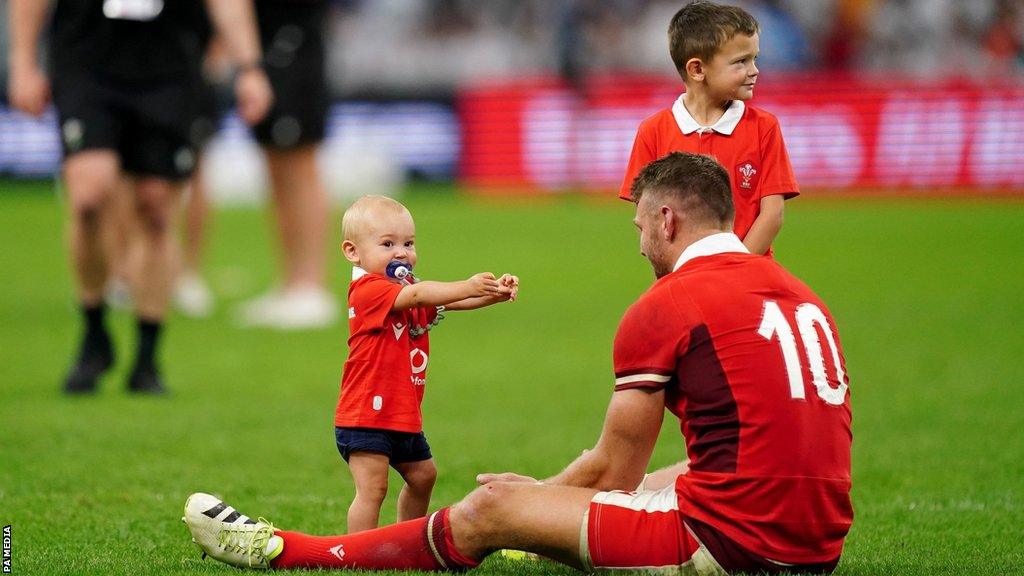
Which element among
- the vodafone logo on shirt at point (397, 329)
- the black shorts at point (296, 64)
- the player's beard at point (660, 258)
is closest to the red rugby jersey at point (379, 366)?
the vodafone logo on shirt at point (397, 329)

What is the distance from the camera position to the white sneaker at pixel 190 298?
1148cm

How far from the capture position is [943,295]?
11875 mm

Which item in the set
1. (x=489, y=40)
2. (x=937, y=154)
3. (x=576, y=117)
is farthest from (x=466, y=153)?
(x=937, y=154)

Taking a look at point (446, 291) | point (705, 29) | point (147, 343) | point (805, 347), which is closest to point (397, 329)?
point (446, 291)

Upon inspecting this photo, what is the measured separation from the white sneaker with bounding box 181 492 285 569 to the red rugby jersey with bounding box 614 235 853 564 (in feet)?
3.58

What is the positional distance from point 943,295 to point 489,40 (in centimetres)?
1367

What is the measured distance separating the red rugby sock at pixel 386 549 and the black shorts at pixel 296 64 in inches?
274

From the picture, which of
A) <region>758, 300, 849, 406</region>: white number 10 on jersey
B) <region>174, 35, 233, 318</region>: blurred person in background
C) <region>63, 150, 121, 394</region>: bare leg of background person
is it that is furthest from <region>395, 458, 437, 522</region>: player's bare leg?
<region>174, 35, 233, 318</region>: blurred person in background

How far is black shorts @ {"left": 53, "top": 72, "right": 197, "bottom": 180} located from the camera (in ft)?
25.7

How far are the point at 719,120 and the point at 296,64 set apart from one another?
6.85m

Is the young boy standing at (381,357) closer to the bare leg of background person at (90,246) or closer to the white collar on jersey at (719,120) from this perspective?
the white collar on jersey at (719,120)

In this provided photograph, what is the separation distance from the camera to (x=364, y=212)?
4684mm

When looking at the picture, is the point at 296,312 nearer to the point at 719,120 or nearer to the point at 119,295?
the point at 119,295

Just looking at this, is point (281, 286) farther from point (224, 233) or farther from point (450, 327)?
point (224, 233)
